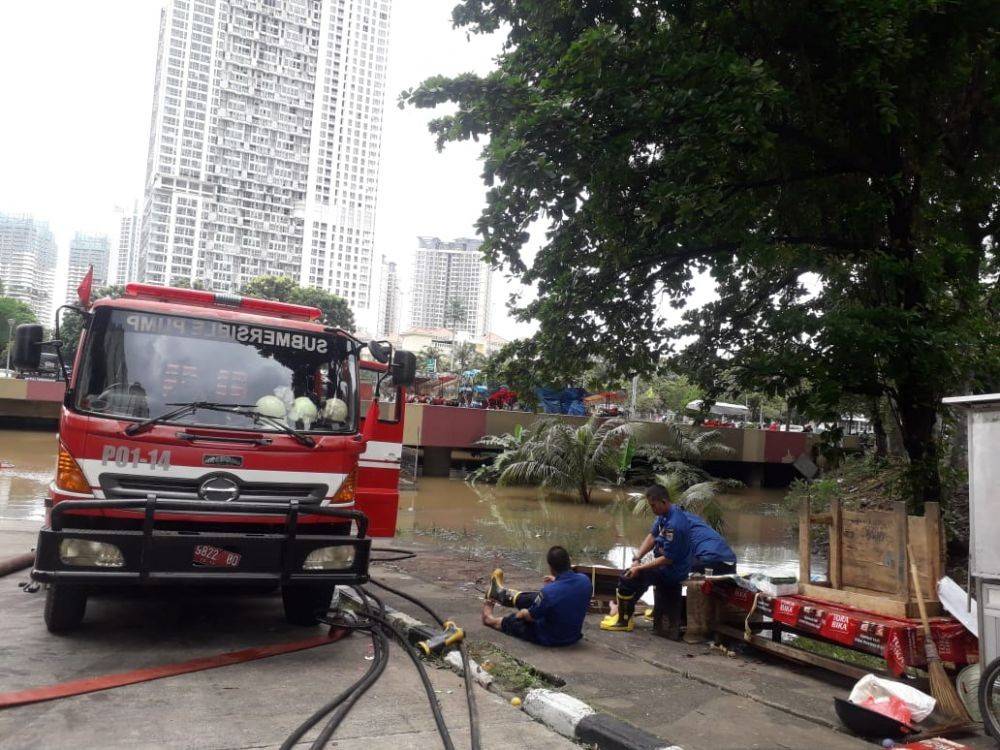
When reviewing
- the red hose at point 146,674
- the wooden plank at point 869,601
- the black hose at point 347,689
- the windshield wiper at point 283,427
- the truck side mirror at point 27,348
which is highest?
the truck side mirror at point 27,348

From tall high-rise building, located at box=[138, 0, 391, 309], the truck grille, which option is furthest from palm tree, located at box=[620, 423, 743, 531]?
tall high-rise building, located at box=[138, 0, 391, 309]

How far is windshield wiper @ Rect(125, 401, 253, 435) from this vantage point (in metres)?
5.33

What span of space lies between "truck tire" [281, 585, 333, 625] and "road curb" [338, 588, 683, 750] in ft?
5.12

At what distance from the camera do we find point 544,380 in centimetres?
1059

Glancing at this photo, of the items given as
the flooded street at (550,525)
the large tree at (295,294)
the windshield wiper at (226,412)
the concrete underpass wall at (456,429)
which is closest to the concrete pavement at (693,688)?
the windshield wiper at (226,412)

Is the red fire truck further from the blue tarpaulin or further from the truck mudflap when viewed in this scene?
the blue tarpaulin

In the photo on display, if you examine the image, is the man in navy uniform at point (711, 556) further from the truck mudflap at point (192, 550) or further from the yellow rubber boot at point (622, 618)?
the truck mudflap at point (192, 550)

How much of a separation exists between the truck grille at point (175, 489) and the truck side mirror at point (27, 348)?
1116mm

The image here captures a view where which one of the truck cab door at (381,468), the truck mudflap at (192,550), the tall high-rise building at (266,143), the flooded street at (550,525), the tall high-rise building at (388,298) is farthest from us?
the tall high-rise building at (388,298)

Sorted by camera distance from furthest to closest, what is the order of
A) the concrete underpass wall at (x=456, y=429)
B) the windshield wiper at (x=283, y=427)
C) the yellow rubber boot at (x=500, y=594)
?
the concrete underpass wall at (x=456, y=429) → the yellow rubber boot at (x=500, y=594) → the windshield wiper at (x=283, y=427)

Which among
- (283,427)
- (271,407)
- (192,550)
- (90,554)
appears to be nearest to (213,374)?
(271,407)

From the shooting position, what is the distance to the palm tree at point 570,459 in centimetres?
2020

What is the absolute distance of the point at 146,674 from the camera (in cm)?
499

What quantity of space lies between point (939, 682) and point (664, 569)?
2251 millimetres
